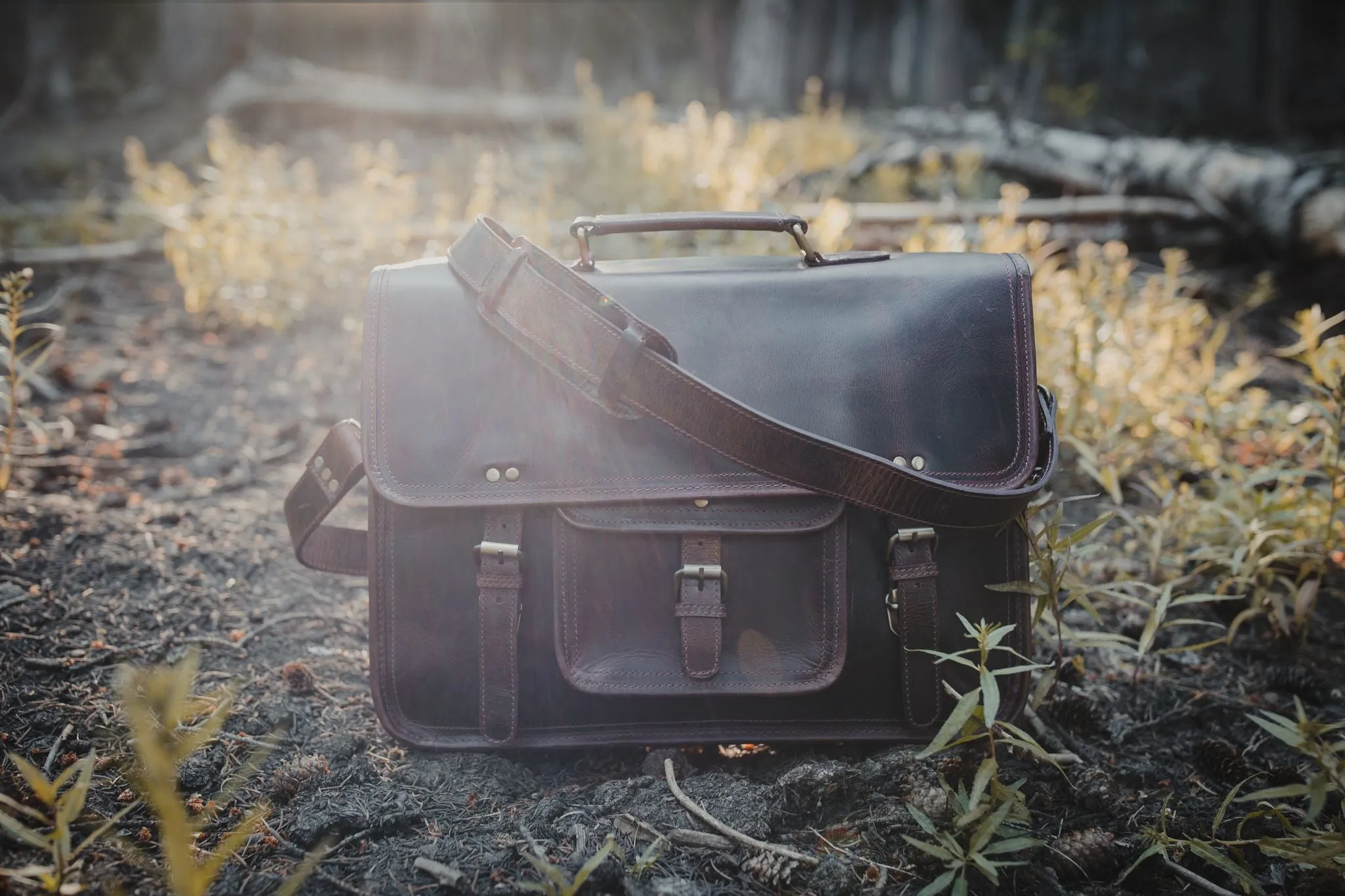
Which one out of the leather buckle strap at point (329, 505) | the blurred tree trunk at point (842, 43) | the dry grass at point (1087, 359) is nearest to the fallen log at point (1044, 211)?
the dry grass at point (1087, 359)

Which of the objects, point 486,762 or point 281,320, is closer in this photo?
point 486,762

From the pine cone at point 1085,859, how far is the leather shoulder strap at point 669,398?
22.9 inches

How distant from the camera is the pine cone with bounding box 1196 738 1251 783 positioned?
1726 mm

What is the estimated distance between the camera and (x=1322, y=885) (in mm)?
→ 1347

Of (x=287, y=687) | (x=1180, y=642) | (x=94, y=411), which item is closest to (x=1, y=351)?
(x=287, y=687)

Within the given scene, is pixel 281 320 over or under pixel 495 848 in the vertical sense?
over

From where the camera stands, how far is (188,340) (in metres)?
4.09

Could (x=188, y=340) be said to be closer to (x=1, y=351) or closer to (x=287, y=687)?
(x=1, y=351)

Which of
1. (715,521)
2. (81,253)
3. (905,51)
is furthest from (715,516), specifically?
(905,51)

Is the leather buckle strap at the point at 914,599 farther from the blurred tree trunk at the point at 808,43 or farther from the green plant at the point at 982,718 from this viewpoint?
the blurred tree trunk at the point at 808,43

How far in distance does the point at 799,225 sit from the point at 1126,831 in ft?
4.44

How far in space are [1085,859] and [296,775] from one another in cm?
143

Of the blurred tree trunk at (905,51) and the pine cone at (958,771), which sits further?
the blurred tree trunk at (905,51)

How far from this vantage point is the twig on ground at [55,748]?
4.96 ft
